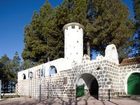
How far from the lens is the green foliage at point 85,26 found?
78.9ft

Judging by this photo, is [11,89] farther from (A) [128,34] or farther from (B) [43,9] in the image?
(A) [128,34]

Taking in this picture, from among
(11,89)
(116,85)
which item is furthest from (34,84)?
(11,89)

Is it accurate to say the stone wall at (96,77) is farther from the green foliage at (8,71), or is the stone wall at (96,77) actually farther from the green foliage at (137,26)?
the green foliage at (8,71)

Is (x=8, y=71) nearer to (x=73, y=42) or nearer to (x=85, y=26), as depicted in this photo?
(x=85, y=26)

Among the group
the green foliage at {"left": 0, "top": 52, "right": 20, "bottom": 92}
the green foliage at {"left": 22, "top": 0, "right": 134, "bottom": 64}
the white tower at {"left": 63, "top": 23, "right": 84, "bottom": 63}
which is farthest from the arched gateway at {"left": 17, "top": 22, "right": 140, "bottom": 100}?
the green foliage at {"left": 0, "top": 52, "right": 20, "bottom": 92}

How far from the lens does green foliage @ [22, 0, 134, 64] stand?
78.9 ft

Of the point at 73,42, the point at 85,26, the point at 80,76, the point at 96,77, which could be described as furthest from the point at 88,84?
the point at 85,26

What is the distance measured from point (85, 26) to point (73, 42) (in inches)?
145

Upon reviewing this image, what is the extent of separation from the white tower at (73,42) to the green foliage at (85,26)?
82.1 inches

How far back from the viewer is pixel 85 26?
25.1 m

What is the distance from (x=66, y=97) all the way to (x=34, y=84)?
6.33 m

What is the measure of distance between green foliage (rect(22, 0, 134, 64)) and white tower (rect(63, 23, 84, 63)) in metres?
2.09

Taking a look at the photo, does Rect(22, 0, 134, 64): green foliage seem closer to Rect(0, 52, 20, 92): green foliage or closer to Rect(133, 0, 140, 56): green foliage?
Rect(133, 0, 140, 56): green foliage

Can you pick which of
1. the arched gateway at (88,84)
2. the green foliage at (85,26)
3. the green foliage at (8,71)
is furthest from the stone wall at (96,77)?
the green foliage at (8,71)
